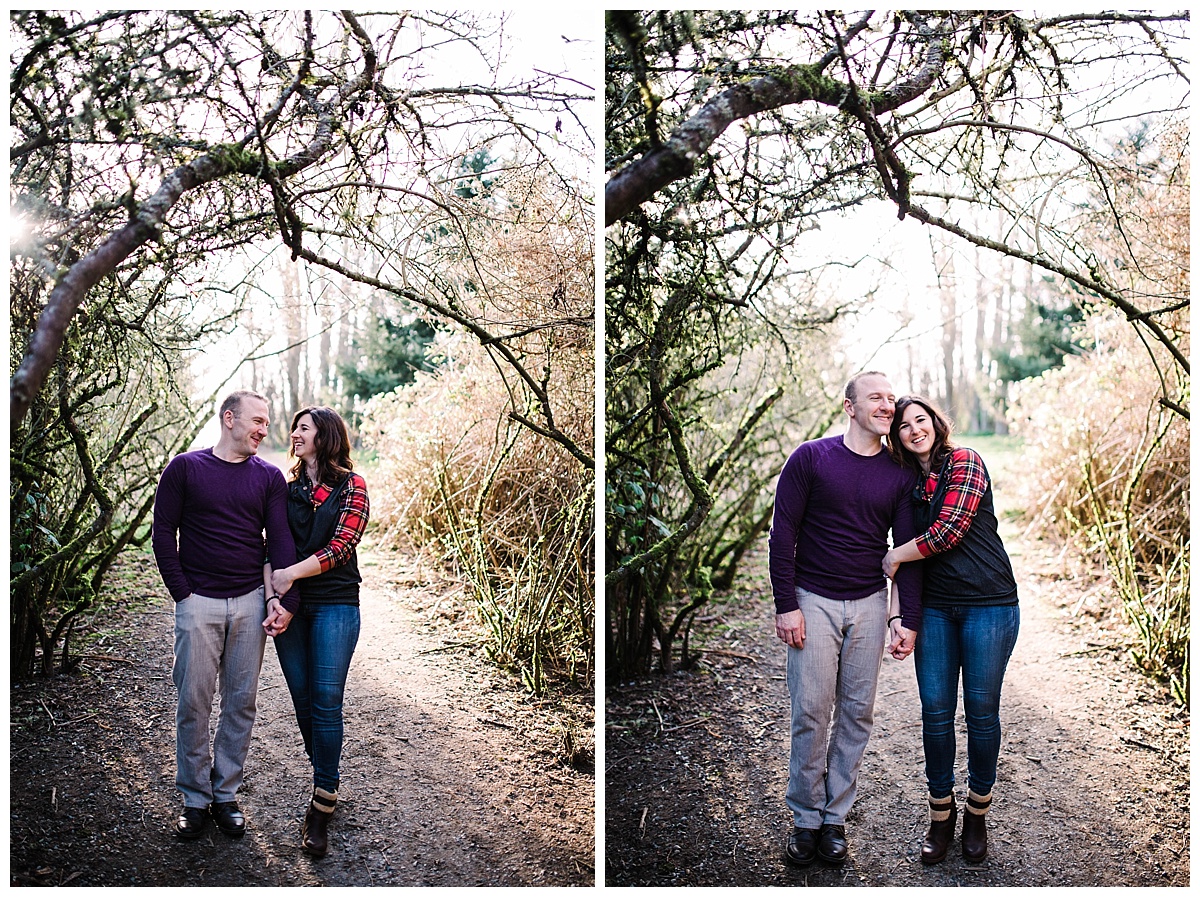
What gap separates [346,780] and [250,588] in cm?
73

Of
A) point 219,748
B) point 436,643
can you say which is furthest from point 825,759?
point 219,748

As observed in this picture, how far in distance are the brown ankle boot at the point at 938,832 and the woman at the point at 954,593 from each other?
33 millimetres

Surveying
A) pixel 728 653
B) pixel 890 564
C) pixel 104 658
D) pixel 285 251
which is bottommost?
pixel 728 653

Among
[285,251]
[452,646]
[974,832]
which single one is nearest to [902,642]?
[974,832]

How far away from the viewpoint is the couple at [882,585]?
2.45 metres

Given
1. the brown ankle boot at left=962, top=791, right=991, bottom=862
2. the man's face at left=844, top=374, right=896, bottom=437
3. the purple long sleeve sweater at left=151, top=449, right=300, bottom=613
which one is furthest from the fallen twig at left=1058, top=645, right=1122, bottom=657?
the purple long sleeve sweater at left=151, top=449, right=300, bottom=613

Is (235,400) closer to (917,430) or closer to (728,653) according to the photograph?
(917,430)

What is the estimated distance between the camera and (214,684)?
255 cm

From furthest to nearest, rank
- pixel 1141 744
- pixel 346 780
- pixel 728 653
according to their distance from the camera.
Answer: pixel 728 653 → pixel 1141 744 → pixel 346 780

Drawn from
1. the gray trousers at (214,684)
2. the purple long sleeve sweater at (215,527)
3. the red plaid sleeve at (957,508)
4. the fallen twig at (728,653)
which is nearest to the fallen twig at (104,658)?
the gray trousers at (214,684)

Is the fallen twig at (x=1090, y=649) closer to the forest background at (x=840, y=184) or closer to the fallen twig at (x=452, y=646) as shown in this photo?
→ the forest background at (x=840, y=184)

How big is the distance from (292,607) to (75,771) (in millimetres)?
908

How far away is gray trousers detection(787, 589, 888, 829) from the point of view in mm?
2482

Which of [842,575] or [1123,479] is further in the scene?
[1123,479]
